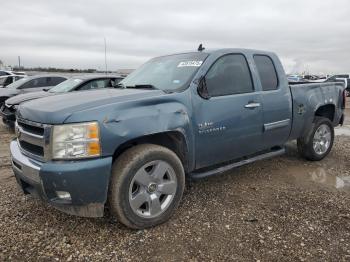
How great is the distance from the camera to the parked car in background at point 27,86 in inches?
445

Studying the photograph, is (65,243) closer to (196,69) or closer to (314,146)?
(196,69)

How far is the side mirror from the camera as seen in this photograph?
3.91 meters

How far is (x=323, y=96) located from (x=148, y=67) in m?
2.93

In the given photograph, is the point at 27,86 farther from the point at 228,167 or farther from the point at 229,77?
the point at 228,167

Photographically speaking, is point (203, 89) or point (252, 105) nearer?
point (203, 89)

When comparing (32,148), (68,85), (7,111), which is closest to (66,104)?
(32,148)

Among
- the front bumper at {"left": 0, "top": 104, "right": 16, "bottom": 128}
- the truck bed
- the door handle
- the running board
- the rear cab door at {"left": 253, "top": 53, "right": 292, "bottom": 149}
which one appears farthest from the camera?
the front bumper at {"left": 0, "top": 104, "right": 16, "bottom": 128}

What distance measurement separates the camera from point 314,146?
19.2 ft

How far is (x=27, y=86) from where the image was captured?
11.8 m

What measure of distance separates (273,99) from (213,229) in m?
2.09

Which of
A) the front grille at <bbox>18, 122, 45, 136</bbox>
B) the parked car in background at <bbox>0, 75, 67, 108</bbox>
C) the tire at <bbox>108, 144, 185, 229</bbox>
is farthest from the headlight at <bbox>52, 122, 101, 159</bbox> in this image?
the parked car in background at <bbox>0, 75, 67, 108</bbox>

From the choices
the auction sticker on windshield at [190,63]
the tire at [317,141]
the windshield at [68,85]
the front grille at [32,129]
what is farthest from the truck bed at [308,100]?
the windshield at [68,85]

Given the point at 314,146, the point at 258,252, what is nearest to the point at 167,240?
the point at 258,252

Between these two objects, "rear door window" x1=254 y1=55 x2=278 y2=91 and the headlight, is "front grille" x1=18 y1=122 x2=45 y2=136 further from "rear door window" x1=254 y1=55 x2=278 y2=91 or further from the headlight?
"rear door window" x1=254 y1=55 x2=278 y2=91
